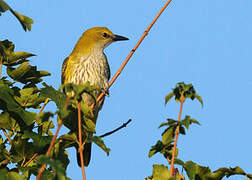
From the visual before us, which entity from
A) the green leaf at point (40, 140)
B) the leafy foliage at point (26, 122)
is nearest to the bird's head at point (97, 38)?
the leafy foliage at point (26, 122)

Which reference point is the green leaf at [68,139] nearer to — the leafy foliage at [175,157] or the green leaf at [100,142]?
the green leaf at [100,142]

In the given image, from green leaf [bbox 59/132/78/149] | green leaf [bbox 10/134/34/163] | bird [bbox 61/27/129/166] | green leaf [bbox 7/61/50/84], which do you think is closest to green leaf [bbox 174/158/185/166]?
green leaf [bbox 59/132/78/149]

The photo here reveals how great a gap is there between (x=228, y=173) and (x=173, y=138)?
40cm

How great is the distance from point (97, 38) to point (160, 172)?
4.81 meters

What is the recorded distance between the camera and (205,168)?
2285 millimetres

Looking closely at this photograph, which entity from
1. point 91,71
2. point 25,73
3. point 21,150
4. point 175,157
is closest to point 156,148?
point 175,157

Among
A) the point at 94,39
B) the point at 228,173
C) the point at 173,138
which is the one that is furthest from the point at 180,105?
the point at 94,39

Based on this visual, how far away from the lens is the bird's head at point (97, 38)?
22.0ft

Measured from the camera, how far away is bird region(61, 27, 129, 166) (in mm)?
6059

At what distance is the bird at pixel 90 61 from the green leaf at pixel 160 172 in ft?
10.7

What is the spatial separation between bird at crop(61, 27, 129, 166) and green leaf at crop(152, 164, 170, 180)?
3.25 meters

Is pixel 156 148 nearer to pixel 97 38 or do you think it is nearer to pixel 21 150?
pixel 21 150

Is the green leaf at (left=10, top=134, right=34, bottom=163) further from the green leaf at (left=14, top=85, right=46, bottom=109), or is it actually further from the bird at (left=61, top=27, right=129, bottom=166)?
the bird at (left=61, top=27, right=129, bottom=166)

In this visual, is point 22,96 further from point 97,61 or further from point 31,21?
point 97,61
